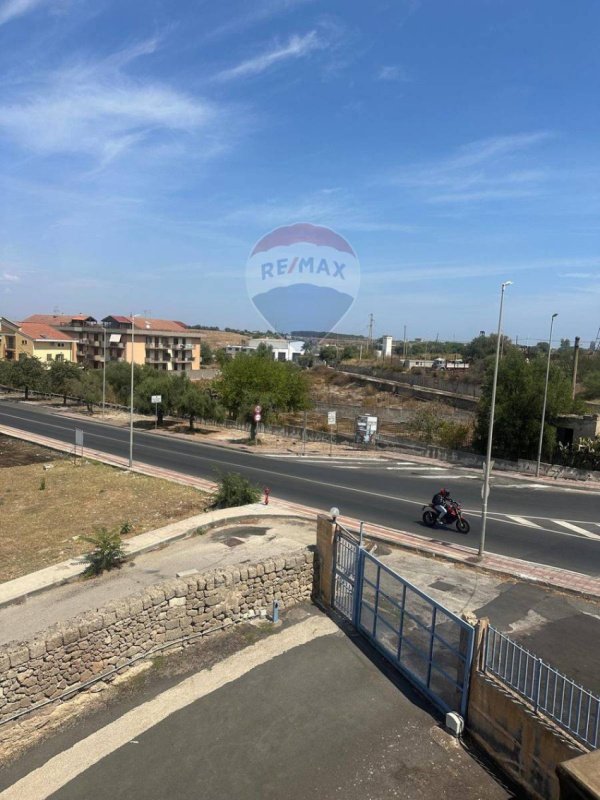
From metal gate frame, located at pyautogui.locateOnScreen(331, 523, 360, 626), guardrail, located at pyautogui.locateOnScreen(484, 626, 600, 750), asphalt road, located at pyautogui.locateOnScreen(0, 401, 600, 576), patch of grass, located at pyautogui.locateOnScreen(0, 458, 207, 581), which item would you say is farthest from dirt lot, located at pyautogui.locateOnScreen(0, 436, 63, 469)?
guardrail, located at pyautogui.locateOnScreen(484, 626, 600, 750)

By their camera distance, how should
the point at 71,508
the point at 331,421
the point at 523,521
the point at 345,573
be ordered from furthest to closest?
the point at 331,421
the point at 523,521
the point at 71,508
the point at 345,573

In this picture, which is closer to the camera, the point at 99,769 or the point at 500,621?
the point at 99,769

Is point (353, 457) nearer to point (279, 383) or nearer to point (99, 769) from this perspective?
point (279, 383)

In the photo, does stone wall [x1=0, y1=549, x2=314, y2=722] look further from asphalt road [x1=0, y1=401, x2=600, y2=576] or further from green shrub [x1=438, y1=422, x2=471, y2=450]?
green shrub [x1=438, y1=422, x2=471, y2=450]

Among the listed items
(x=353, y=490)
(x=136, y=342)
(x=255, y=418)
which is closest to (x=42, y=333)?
(x=136, y=342)

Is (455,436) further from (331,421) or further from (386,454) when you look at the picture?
(331,421)

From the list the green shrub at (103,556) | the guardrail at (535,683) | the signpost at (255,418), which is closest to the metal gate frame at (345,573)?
the guardrail at (535,683)

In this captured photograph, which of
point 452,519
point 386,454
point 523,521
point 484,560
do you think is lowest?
point 386,454

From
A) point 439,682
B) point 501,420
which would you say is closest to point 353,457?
point 501,420
